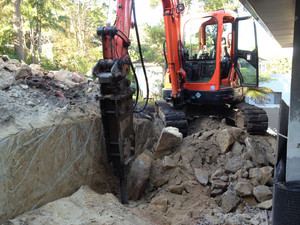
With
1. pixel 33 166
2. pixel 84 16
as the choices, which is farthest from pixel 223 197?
pixel 84 16

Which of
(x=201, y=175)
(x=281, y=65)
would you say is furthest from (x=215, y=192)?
(x=281, y=65)

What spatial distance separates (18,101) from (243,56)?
17.1 feet

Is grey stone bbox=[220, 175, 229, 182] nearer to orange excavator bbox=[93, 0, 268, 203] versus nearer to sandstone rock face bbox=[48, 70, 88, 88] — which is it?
orange excavator bbox=[93, 0, 268, 203]

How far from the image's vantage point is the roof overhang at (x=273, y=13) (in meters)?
3.03

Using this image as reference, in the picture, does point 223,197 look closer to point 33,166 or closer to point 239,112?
point 33,166

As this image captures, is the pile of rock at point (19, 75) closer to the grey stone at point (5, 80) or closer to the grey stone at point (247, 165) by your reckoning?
the grey stone at point (5, 80)

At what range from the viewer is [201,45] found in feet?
24.3

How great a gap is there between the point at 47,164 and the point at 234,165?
303 centimetres

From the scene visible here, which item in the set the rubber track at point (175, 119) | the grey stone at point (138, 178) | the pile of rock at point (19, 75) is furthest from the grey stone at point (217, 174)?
the pile of rock at point (19, 75)

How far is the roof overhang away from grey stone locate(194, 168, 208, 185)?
2.56 m

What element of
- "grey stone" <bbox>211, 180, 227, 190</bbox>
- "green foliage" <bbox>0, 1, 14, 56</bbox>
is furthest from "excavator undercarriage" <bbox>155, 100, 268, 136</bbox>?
"green foliage" <bbox>0, 1, 14, 56</bbox>

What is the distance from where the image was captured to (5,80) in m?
4.46

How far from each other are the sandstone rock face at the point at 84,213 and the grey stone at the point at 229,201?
1.14m

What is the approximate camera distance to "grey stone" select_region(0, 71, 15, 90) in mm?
4285
